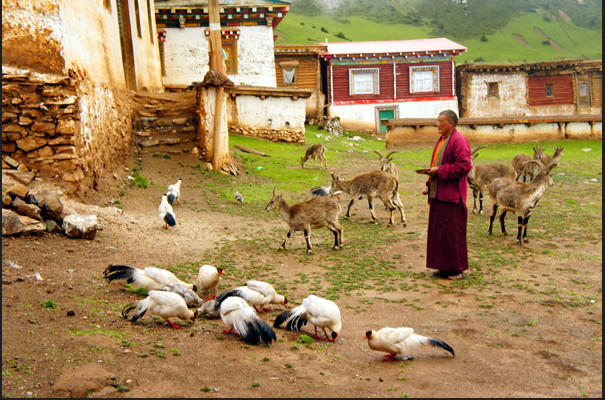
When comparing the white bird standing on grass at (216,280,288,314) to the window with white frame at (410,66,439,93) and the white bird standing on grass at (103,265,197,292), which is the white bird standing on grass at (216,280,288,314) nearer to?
the white bird standing on grass at (103,265,197,292)

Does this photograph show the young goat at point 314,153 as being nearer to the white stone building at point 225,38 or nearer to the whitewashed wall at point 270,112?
the whitewashed wall at point 270,112

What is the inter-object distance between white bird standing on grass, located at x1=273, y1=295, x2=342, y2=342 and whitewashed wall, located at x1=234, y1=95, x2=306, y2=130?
64.2ft

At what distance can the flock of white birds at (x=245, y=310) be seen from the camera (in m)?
4.95

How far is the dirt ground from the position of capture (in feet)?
13.7

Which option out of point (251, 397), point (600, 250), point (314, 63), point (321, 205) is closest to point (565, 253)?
point (600, 250)

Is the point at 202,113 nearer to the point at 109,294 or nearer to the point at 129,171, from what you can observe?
the point at 129,171

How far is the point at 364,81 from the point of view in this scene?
38.4 metres

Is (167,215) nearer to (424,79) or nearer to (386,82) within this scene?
(386,82)

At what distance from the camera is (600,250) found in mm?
9484

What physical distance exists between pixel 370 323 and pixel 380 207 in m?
8.06

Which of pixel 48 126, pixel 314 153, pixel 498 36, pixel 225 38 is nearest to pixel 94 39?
pixel 48 126

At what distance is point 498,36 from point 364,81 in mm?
44988

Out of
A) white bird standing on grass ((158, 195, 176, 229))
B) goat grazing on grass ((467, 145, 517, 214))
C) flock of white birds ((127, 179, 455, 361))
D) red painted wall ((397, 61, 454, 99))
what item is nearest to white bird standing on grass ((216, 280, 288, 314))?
flock of white birds ((127, 179, 455, 361))

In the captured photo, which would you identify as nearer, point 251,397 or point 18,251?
point 251,397
